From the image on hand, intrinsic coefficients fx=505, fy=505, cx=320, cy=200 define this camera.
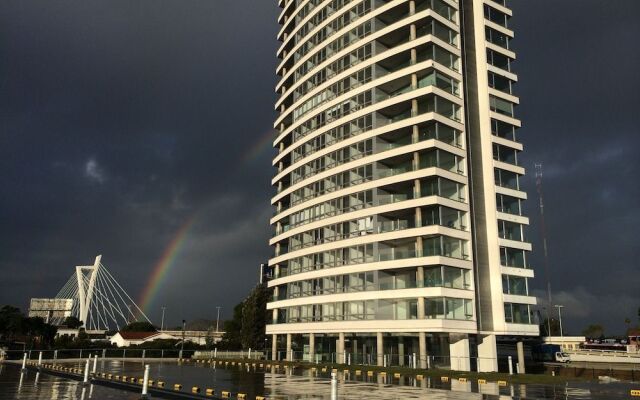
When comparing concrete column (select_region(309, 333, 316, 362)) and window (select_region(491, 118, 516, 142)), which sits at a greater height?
window (select_region(491, 118, 516, 142))

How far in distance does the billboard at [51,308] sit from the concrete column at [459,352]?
148 metres

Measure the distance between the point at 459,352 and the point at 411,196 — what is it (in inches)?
641

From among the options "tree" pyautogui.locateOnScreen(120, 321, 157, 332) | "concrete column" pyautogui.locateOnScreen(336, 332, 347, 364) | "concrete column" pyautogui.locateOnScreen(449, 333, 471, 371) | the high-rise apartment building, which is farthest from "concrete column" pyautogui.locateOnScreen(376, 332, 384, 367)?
"tree" pyautogui.locateOnScreen(120, 321, 157, 332)

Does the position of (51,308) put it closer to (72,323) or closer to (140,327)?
(72,323)

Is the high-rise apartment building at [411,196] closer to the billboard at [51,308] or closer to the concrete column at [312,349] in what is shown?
the concrete column at [312,349]

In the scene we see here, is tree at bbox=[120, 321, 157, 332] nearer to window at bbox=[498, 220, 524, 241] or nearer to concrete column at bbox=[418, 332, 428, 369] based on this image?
concrete column at bbox=[418, 332, 428, 369]

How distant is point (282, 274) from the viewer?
71000mm

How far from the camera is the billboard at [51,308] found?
158 m

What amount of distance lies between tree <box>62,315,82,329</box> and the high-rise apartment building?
122434 mm

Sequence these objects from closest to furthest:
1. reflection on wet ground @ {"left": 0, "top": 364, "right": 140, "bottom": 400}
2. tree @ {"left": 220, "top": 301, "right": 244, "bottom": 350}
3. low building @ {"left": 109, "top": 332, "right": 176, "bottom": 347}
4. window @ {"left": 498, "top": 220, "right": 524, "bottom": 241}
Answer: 1. reflection on wet ground @ {"left": 0, "top": 364, "right": 140, "bottom": 400}
2. window @ {"left": 498, "top": 220, "right": 524, "bottom": 241}
3. tree @ {"left": 220, "top": 301, "right": 244, "bottom": 350}
4. low building @ {"left": 109, "top": 332, "right": 176, "bottom": 347}

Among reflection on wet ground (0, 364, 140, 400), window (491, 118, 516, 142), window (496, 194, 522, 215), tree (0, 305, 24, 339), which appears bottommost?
reflection on wet ground (0, 364, 140, 400)

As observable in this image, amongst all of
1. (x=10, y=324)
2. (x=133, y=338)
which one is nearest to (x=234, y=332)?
(x=133, y=338)

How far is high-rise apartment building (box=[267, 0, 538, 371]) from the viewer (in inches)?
1934

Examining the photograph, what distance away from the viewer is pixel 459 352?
47438 mm
